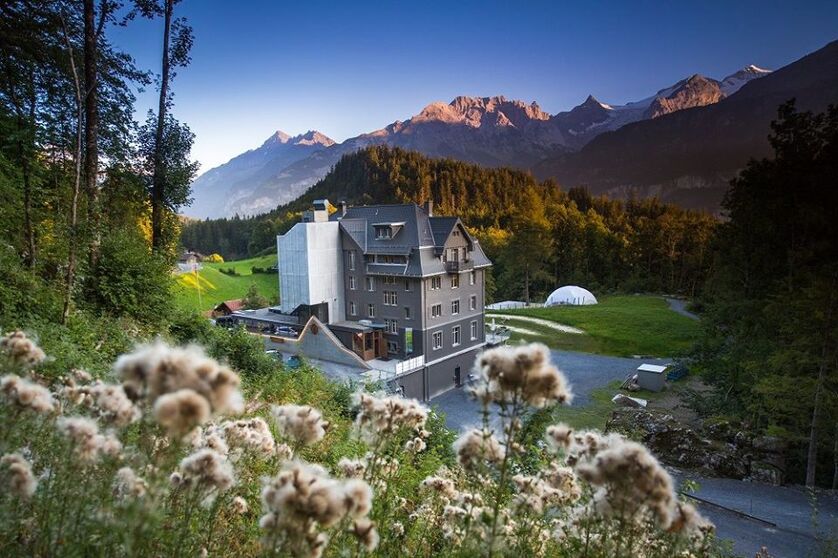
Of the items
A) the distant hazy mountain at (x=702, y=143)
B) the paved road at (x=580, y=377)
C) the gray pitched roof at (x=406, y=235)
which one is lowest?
the paved road at (x=580, y=377)

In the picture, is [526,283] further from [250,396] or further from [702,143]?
[702,143]

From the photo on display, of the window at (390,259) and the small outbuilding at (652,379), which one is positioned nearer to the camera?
the small outbuilding at (652,379)

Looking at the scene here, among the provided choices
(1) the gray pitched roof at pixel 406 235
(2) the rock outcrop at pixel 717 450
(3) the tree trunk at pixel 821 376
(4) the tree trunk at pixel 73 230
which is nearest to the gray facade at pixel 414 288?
(1) the gray pitched roof at pixel 406 235

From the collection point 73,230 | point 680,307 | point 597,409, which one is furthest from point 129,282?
point 680,307

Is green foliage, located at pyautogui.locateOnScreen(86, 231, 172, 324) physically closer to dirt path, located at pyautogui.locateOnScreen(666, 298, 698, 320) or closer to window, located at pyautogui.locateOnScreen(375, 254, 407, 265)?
window, located at pyautogui.locateOnScreen(375, 254, 407, 265)

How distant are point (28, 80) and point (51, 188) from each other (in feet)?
11.2

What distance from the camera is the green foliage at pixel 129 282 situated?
14.3m

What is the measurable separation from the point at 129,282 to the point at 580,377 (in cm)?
3043

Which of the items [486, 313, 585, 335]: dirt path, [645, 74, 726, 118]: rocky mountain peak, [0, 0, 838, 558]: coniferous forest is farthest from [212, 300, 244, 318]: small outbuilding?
[645, 74, 726, 118]: rocky mountain peak

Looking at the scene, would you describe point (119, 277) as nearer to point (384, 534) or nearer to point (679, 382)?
point (384, 534)

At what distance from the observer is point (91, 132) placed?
583 inches

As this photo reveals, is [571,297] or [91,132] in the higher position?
[91,132]

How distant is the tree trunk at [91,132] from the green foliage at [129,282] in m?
0.43

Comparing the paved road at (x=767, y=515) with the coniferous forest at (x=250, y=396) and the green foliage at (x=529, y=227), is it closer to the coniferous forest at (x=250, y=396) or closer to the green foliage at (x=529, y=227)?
the coniferous forest at (x=250, y=396)
